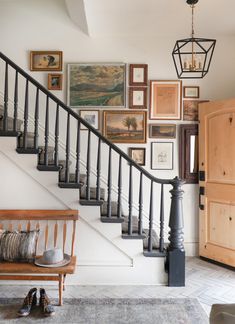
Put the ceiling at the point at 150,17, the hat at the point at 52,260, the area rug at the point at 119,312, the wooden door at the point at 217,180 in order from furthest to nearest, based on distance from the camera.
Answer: the wooden door at the point at 217,180 < the ceiling at the point at 150,17 < the hat at the point at 52,260 < the area rug at the point at 119,312

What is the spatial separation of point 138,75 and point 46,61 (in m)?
1.29

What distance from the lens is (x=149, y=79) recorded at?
13.4ft

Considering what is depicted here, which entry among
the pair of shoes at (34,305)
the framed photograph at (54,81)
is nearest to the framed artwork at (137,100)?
the framed photograph at (54,81)

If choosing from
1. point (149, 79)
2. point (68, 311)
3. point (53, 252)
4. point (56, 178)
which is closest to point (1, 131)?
point (56, 178)

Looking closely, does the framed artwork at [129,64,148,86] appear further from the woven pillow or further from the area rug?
the area rug

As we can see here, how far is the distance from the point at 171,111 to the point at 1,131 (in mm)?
2245

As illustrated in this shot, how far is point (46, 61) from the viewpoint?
160 inches

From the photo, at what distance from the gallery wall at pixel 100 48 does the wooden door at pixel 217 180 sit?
0.25m

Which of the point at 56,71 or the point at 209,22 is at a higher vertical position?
the point at 209,22

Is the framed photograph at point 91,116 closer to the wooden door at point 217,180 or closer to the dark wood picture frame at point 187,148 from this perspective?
the dark wood picture frame at point 187,148

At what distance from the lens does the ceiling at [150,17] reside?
331 centimetres

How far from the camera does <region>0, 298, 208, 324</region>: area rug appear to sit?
93.4 inches

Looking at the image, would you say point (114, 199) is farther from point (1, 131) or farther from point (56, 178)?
point (1, 131)

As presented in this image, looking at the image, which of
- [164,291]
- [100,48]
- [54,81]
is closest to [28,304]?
[164,291]
